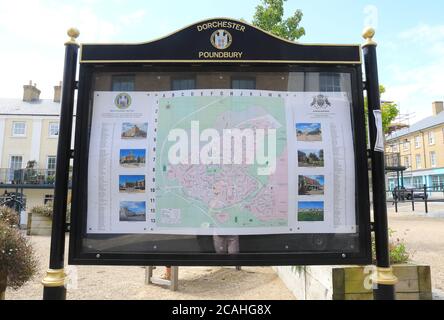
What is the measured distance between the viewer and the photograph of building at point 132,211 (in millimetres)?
2752

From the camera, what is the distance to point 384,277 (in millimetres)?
2643

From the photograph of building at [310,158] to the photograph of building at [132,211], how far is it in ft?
4.29

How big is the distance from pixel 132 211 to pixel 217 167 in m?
0.76

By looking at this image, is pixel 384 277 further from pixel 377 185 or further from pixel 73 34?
pixel 73 34

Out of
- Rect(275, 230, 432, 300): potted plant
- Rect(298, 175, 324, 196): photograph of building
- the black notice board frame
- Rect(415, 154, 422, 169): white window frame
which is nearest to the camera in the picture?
the black notice board frame

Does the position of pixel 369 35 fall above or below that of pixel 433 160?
below

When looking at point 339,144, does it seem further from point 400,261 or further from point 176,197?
point 400,261

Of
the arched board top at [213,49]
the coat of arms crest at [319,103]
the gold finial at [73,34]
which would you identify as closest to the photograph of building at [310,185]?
the coat of arms crest at [319,103]

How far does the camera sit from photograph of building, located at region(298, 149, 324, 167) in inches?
110

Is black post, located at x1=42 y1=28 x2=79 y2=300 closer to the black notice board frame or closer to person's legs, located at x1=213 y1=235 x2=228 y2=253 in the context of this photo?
the black notice board frame

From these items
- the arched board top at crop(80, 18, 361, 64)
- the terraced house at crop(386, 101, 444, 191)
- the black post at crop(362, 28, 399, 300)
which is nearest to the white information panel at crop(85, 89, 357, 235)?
the black post at crop(362, 28, 399, 300)

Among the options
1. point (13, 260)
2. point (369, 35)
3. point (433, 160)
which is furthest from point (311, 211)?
point (433, 160)

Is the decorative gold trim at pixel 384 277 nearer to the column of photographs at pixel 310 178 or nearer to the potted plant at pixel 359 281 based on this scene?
the column of photographs at pixel 310 178

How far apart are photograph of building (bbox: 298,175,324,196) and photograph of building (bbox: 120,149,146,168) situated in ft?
4.17
